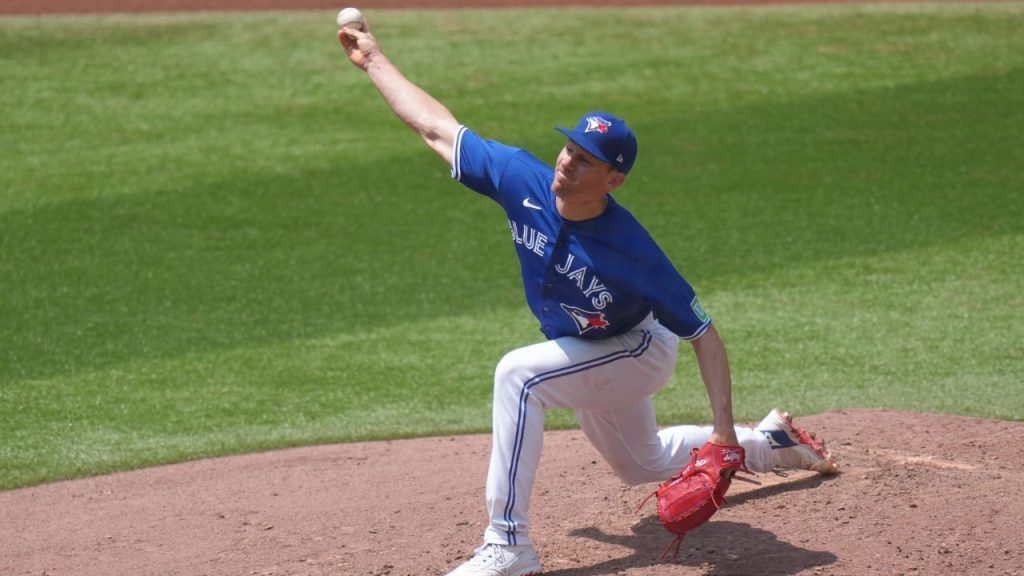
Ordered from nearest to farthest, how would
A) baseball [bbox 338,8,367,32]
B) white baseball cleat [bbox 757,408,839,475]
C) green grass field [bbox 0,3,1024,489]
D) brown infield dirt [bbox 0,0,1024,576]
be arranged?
1. brown infield dirt [bbox 0,0,1024,576]
2. baseball [bbox 338,8,367,32]
3. white baseball cleat [bbox 757,408,839,475]
4. green grass field [bbox 0,3,1024,489]

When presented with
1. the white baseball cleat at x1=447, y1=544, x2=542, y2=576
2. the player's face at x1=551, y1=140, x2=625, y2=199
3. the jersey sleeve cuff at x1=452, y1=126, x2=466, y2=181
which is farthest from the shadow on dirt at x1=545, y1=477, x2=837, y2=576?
the jersey sleeve cuff at x1=452, y1=126, x2=466, y2=181

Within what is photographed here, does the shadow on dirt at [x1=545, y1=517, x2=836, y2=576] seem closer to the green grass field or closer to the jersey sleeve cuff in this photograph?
the jersey sleeve cuff

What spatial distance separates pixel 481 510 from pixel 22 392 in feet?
9.94

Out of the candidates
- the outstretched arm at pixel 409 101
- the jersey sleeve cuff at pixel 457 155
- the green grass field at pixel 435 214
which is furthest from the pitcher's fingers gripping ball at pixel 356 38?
the green grass field at pixel 435 214

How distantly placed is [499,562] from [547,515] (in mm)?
776

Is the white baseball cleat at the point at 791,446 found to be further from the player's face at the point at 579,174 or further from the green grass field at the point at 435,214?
the green grass field at the point at 435,214

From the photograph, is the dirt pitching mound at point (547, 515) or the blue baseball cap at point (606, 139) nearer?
the blue baseball cap at point (606, 139)

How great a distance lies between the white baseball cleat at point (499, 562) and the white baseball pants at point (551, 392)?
0.03 m

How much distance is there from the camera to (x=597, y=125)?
384 centimetres

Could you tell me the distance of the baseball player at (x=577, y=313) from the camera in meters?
3.80

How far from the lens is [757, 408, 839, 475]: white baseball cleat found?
4.61 meters

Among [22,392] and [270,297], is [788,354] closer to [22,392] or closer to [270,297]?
[270,297]

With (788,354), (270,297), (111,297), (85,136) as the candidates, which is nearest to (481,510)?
(788,354)

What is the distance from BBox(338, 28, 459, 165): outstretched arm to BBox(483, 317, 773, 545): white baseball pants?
0.79m
